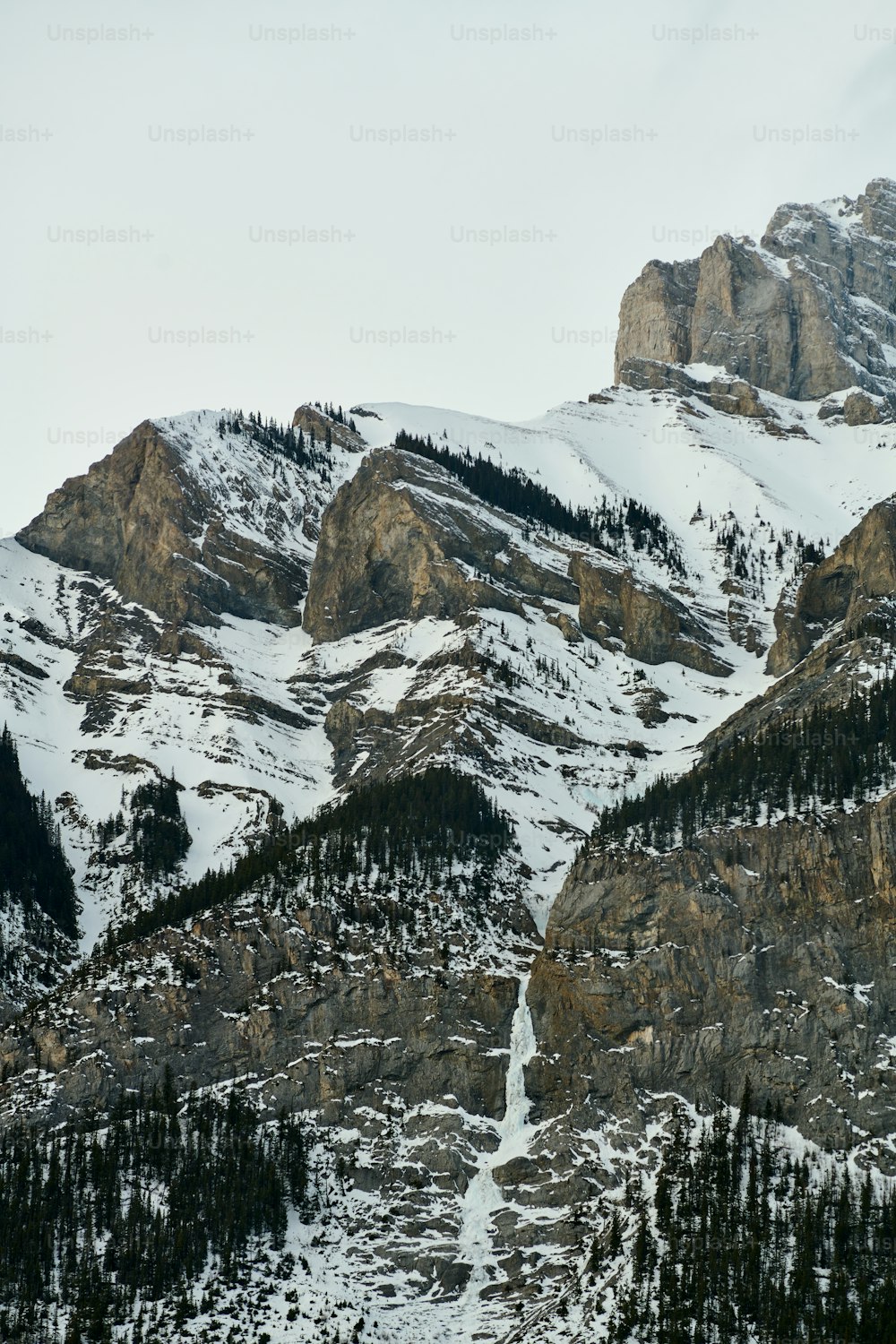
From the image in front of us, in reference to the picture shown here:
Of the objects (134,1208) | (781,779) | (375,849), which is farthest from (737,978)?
(134,1208)

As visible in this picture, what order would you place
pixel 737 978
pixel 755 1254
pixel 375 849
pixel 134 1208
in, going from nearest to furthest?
pixel 755 1254, pixel 134 1208, pixel 737 978, pixel 375 849

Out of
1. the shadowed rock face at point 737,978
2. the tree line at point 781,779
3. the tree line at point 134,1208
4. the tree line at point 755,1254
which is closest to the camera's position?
the tree line at point 755,1254

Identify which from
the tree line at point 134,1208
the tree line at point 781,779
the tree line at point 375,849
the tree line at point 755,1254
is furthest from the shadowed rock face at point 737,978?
the tree line at point 134,1208

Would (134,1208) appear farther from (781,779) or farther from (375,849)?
(781,779)

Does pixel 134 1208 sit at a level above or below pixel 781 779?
below

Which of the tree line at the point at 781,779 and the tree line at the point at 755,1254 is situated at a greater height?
the tree line at the point at 781,779

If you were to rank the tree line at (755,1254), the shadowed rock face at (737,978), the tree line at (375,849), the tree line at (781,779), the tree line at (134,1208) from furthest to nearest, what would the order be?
the tree line at (375,849) → the tree line at (781,779) → the shadowed rock face at (737,978) → the tree line at (134,1208) → the tree line at (755,1254)

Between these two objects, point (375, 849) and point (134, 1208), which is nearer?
point (134, 1208)

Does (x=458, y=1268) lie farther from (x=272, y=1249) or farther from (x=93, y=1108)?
(x=93, y=1108)

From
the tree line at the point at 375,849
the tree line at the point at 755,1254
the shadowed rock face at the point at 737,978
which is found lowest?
the tree line at the point at 755,1254

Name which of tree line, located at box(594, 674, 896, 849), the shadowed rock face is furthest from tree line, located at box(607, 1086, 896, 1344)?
tree line, located at box(594, 674, 896, 849)

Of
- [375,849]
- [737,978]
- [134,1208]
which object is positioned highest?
[375,849]

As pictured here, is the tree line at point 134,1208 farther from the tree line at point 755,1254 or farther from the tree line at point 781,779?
the tree line at point 781,779

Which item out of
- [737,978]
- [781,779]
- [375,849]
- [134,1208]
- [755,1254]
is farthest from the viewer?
[375,849]
